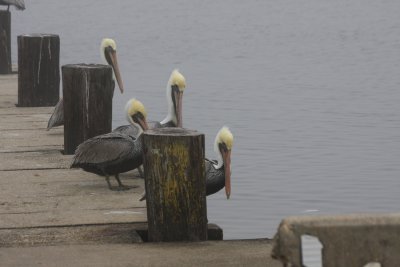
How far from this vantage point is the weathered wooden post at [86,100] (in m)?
9.41

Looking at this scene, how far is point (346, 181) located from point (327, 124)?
12.0ft

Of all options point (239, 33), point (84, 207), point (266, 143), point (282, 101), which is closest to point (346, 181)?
point (266, 143)

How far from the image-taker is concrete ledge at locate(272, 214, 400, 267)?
4469 millimetres

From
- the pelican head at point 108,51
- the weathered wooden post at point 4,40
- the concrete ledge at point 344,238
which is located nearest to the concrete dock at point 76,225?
the concrete ledge at point 344,238

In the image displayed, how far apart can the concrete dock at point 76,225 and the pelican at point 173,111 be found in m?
0.34

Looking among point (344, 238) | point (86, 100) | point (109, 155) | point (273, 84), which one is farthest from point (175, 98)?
point (273, 84)

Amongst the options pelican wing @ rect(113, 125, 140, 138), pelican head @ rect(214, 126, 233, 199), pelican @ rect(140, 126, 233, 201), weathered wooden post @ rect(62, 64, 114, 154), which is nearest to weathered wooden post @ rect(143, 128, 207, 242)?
pelican @ rect(140, 126, 233, 201)

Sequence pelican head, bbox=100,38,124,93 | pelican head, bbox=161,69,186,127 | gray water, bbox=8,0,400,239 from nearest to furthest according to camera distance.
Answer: pelican head, bbox=161,69,186,127 → gray water, bbox=8,0,400,239 → pelican head, bbox=100,38,124,93

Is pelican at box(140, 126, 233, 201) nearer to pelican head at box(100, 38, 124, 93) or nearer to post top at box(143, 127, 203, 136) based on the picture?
post top at box(143, 127, 203, 136)

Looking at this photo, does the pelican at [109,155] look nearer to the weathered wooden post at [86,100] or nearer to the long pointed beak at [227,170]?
the long pointed beak at [227,170]

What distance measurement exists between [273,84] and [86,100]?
10999mm

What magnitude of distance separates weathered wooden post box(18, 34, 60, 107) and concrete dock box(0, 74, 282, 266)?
246 centimetres

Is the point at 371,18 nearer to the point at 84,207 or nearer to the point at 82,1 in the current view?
the point at 82,1

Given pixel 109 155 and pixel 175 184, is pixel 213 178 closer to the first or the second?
pixel 109 155
